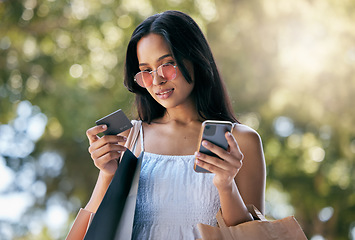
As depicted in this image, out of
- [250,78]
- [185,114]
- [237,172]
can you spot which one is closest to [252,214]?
[237,172]

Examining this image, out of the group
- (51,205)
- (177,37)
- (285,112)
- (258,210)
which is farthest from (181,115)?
(51,205)

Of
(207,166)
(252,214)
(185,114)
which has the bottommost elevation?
(252,214)

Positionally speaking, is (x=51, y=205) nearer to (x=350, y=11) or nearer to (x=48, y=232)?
(x=48, y=232)

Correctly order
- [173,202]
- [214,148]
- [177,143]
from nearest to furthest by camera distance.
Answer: [214,148] → [173,202] → [177,143]

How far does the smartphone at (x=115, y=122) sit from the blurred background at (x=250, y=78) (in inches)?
187

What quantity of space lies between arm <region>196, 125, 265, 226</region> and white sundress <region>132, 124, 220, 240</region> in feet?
0.37

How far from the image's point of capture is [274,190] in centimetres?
Result: 700

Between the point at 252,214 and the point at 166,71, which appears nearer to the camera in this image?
the point at 252,214

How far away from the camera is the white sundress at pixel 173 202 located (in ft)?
5.31

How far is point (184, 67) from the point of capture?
1.71 metres

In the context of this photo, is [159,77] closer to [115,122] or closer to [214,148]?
[115,122]

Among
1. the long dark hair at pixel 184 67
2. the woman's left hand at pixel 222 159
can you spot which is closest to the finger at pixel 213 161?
the woman's left hand at pixel 222 159

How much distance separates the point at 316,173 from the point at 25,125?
152 inches

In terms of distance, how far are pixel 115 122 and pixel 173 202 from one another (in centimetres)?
32
